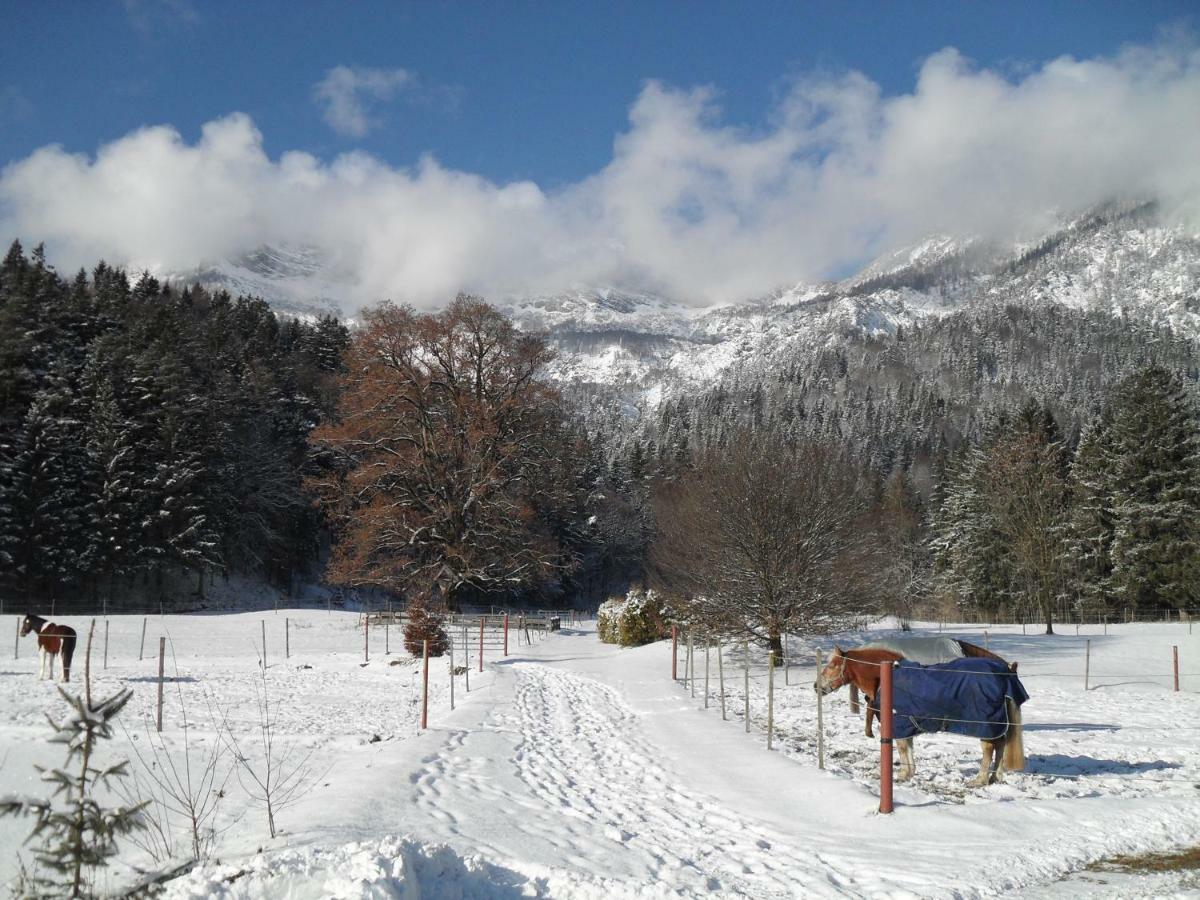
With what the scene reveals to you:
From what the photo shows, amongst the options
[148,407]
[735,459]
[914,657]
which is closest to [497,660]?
[735,459]

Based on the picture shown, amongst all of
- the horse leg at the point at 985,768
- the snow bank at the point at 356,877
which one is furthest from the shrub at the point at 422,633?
the snow bank at the point at 356,877

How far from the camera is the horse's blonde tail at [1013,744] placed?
939cm

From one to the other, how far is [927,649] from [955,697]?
79 centimetres

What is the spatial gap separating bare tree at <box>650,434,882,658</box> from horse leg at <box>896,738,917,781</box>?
1421cm

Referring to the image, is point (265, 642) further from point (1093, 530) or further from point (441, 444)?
point (1093, 530)

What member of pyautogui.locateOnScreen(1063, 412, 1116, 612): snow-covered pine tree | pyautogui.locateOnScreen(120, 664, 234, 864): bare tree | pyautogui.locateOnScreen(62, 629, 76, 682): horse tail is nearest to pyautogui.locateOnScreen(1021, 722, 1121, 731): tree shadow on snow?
pyautogui.locateOnScreen(120, 664, 234, 864): bare tree

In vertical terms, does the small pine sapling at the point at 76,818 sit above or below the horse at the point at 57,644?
above

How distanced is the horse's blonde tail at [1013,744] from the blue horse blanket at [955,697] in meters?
0.14

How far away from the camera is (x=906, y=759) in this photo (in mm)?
9609

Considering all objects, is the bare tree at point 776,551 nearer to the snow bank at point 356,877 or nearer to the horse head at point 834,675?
the horse head at point 834,675

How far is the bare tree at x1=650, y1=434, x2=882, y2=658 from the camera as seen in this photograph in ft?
78.8

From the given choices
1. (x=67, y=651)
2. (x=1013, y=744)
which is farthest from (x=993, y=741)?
(x=67, y=651)

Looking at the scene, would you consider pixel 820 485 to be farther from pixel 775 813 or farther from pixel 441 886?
pixel 441 886

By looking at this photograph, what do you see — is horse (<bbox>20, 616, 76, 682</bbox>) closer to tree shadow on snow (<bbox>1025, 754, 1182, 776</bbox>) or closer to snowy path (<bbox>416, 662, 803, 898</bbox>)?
snowy path (<bbox>416, 662, 803, 898</bbox>)
